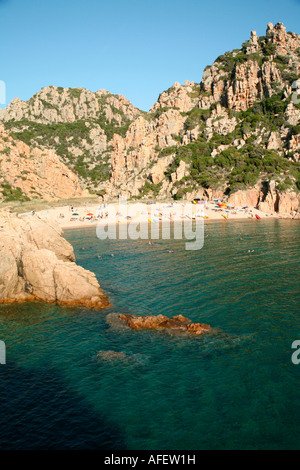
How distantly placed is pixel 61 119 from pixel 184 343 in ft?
601

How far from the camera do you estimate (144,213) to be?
85.9m

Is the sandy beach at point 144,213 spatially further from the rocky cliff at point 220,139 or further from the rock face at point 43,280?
the rock face at point 43,280

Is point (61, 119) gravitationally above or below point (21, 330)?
above

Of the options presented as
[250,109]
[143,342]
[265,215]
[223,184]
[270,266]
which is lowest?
[143,342]

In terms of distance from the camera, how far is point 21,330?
19312 millimetres

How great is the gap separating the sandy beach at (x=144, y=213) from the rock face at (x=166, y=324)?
57.7 meters

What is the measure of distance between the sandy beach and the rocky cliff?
679 centimetres

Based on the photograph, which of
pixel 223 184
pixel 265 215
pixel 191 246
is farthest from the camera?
pixel 223 184

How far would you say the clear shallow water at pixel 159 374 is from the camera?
10828 mm

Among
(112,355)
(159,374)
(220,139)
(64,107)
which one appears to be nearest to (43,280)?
(112,355)

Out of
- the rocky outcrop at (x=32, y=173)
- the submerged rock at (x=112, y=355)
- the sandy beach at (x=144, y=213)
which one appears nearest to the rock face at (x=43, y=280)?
the submerged rock at (x=112, y=355)

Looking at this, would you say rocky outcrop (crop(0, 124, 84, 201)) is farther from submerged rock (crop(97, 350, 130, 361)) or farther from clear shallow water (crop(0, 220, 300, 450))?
submerged rock (crop(97, 350, 130, 361))
